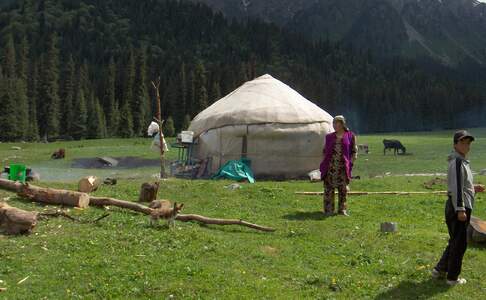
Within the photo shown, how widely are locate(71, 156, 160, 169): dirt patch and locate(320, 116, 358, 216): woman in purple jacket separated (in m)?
19.8

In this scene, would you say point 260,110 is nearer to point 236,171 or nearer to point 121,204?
point 236,171

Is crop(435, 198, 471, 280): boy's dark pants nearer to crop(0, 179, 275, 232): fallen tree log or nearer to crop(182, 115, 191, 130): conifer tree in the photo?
crop(0, 179, 275, 232): fallen tree log

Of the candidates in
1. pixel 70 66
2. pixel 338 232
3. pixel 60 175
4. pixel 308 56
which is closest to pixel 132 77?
pixel 70 66

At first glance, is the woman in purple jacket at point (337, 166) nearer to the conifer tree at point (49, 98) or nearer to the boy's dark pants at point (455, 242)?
the boy's dark pants at point (455, 242)

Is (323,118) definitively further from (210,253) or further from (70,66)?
(70,66)

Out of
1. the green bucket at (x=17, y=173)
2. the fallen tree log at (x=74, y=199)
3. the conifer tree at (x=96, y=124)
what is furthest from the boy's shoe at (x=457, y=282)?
the conifer tree at (x=96, y=124)

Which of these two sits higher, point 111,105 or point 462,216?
point 111,105

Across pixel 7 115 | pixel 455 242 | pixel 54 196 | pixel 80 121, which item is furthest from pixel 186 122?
pixel 455 242

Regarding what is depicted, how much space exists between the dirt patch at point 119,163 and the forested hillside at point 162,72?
33.9m

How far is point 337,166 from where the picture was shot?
12.8m

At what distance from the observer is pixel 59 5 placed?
165 metres

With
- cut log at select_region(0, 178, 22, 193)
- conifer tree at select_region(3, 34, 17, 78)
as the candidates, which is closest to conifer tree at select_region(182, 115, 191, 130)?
conifer tree at select_region(3, 34, 17, 78)

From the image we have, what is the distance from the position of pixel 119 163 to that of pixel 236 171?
14.0m

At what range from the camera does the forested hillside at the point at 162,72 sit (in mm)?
72688
